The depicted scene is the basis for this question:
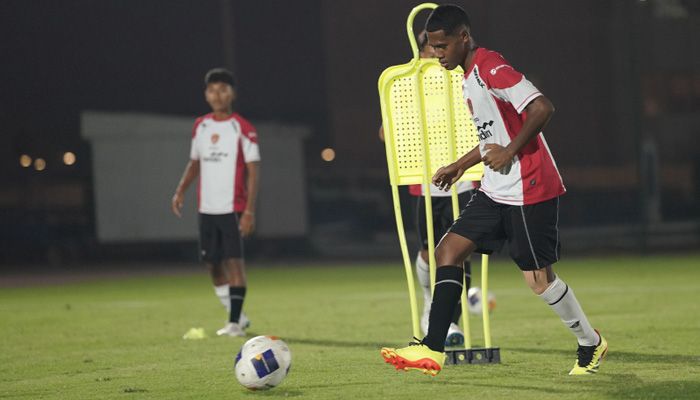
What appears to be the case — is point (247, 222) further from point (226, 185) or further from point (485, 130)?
point (485, 130)

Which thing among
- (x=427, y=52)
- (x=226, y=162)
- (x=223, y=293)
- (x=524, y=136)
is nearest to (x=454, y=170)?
(x=524, y=136)

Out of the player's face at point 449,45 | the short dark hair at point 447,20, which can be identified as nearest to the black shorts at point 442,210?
the player's face at point 449,45

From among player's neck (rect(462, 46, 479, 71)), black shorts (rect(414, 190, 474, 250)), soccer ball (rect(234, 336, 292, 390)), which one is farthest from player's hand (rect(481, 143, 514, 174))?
black shorts (rect(414, 190, 474, 250))

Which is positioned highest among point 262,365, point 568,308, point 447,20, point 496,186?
point 447,20

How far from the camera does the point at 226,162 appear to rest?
33.3 ft

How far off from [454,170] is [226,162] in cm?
408

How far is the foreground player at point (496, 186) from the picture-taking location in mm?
6090

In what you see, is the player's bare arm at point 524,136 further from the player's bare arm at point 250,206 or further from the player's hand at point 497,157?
the player's bare arm at point 250,206

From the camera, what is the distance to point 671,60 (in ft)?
69.3

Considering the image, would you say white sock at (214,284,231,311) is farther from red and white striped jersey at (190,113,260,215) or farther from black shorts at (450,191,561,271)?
black shorts at (450,191,561,271)

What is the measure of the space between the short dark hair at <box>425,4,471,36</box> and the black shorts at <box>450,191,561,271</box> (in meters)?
0.92

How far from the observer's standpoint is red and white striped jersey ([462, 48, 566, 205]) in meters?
6.24

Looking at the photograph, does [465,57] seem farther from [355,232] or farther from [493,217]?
[355,232]

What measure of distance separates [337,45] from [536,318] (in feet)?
41.9
